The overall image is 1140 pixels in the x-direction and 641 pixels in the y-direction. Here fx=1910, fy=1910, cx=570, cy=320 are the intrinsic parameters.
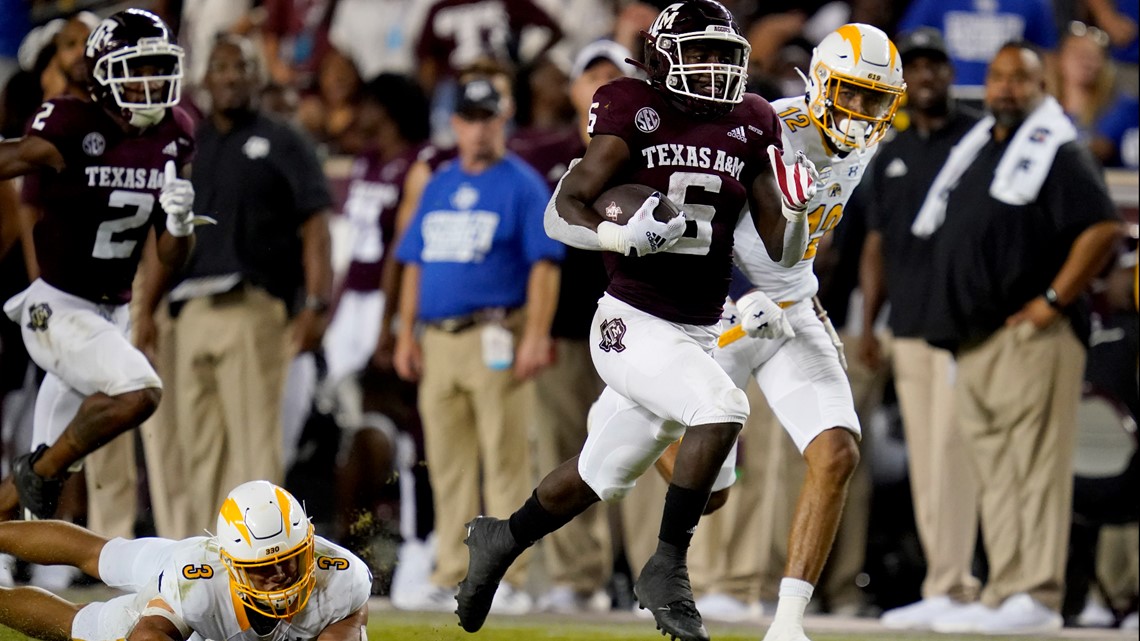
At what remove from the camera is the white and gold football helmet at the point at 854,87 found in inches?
270

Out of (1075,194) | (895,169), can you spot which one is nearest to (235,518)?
(895,169)

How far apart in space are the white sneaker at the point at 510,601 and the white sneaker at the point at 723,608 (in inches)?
31.7

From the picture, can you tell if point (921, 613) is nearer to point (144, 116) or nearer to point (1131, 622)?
point (1131, 622)

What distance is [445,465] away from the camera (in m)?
9.14

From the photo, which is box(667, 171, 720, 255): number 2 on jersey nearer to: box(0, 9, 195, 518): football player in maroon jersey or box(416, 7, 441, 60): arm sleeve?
box(0, 9, 195, 518): football player in maroon jersey

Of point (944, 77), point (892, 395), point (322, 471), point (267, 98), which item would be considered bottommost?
point (322, 471)

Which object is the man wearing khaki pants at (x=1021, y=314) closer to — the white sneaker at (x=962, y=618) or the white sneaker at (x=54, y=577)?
the white sneaker at (x=962, y=618)

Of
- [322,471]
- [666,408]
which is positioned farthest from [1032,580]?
[322,471]

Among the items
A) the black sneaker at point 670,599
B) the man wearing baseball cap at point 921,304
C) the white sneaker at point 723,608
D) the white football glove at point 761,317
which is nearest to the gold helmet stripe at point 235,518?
the black sneaker at point 670,599

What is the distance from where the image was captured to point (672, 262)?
21.1 feet

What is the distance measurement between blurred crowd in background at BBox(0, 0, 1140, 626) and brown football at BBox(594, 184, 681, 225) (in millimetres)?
2437

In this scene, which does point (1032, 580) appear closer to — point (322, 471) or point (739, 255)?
point (739, 255)

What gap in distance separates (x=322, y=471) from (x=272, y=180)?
1741 millimetres

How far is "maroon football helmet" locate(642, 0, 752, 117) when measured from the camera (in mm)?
6339
